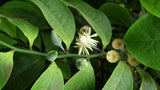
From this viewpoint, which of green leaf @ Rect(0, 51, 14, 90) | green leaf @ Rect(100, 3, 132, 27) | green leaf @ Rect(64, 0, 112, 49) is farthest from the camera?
green leaf @ Rect(100, 3, 132, 27)

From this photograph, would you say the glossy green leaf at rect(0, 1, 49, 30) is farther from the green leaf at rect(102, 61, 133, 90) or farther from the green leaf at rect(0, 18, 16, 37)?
the green leaf at rect(102, 61, 133, 90)

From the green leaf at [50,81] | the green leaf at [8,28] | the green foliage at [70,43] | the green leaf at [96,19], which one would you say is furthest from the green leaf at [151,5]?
the green leaf at [8,28]

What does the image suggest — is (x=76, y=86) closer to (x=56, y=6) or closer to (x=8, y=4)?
(x=56, y=6)

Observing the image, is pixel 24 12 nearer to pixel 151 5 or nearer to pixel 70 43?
pixel 70 43

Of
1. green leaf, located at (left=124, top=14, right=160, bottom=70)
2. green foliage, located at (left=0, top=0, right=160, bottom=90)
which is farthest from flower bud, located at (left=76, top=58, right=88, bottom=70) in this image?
green leaf, located at (left=124, top=14, right=160, bottom=70)

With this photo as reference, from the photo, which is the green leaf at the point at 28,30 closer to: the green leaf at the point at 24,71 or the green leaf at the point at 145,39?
the green leaf at the point at 24,71

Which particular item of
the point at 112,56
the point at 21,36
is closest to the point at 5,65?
the point at 21,36
